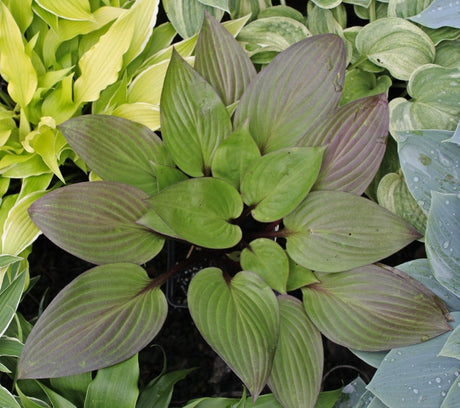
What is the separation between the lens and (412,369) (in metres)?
0.90

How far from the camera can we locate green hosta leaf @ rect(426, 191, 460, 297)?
2.88 ft

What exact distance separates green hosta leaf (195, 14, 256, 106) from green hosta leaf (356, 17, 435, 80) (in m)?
0.29

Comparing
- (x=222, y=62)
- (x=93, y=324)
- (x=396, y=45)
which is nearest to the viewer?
(x=93, y=324)

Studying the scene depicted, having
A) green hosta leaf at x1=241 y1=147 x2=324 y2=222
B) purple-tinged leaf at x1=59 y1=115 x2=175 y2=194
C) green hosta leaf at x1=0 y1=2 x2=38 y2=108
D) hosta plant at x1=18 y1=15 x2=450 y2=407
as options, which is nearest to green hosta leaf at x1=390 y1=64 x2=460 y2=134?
hosta plant at x1=18 y1=15 x2=450 y2=407

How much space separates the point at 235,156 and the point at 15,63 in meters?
0.47

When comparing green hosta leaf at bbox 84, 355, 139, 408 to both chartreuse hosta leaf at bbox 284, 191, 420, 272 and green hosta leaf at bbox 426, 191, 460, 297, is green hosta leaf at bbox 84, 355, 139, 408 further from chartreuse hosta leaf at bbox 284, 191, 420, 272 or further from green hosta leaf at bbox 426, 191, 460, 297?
green hosta leaf at bbox 426, 191, 460, 297

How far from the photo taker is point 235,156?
893 millimetres

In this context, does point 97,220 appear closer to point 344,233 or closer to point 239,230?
point 239,230

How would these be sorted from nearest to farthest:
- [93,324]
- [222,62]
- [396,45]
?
[93,324]
[222,62]
[396,45]

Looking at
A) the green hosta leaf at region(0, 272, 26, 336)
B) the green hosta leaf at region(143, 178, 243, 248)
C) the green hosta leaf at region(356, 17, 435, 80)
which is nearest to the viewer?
the green hosta leaf at region(143, 178, 243, 248)

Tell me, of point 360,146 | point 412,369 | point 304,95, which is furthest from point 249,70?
point 412,369

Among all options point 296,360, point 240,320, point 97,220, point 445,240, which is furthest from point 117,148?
point 445,240

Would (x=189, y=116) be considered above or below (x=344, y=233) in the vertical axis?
above

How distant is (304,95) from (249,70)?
123 millimetres
